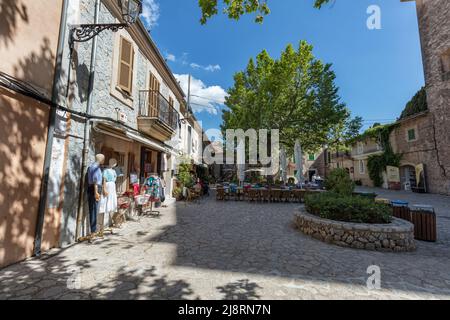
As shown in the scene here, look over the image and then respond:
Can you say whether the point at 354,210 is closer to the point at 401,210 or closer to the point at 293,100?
the point at 401,210

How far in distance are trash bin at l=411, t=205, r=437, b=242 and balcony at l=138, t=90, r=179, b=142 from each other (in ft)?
29.2

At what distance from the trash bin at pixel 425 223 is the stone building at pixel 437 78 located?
13.9 metres

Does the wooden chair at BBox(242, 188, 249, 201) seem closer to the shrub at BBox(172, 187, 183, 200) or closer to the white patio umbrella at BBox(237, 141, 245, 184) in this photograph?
the white patio umbrella at BBox(237, 141, 245, 184)

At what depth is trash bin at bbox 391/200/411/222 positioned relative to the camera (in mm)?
5898

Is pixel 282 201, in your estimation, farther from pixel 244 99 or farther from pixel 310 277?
pixel 244 99

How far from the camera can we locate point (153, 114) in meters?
8.55

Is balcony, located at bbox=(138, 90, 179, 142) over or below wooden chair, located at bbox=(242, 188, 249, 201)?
over

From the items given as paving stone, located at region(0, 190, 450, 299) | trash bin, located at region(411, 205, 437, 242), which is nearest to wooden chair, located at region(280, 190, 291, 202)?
paving stone, located at region(0, 190, 450, 299)

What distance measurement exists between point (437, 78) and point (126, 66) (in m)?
21.5

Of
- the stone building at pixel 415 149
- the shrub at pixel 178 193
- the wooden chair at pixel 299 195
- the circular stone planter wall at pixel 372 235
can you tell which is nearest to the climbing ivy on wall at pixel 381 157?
the stone building at pixel 415 149

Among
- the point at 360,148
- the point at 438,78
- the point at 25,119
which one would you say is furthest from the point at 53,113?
the point at 360,148

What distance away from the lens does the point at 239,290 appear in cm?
291

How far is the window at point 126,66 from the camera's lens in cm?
644

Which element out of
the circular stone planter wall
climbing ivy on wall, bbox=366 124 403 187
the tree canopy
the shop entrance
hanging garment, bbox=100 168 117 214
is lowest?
the circular stone planter wall
